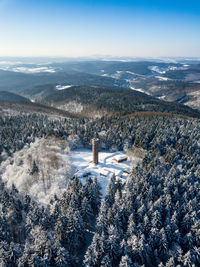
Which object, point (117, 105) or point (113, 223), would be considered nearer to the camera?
point (113, 223)

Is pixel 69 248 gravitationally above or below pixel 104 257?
below

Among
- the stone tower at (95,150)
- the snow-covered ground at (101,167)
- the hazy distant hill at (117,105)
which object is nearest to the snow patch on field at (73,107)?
the hazy distant hill at (117,105)

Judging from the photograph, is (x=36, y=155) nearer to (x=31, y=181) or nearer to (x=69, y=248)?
(x=31, y=181)

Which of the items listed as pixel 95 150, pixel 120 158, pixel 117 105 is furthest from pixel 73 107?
pixel 120 158

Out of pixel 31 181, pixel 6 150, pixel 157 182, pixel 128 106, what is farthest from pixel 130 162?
pixel 128 106

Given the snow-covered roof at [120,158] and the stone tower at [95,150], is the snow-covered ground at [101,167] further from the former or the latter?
the stone tower at [95,150]

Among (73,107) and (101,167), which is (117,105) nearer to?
(73,107)

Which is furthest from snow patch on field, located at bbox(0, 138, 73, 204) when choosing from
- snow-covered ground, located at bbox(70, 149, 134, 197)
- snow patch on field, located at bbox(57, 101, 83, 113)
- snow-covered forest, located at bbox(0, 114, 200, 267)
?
snow patch on field, located at bbox(57, 101, 83, 113)
